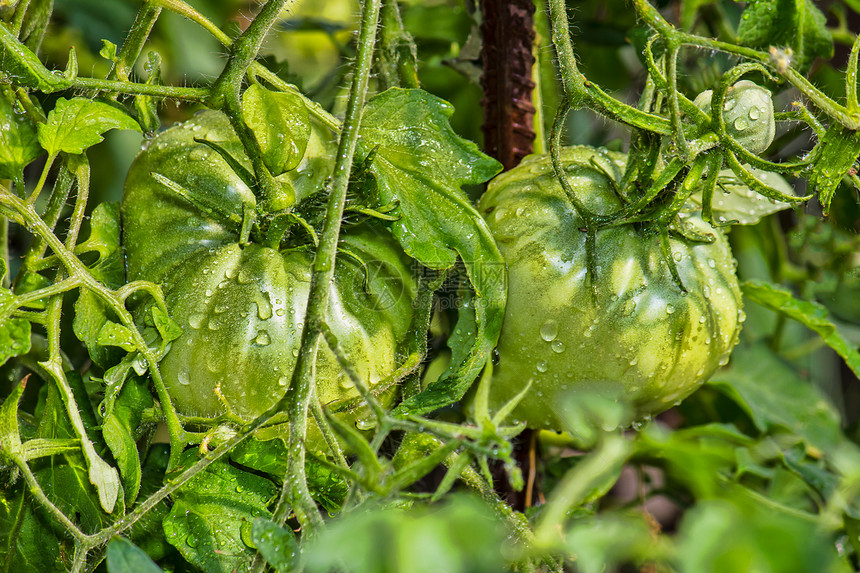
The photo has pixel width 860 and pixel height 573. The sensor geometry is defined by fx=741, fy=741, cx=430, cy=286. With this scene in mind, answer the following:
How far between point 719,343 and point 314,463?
0.92 feet

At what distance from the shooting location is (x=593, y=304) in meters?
0.46

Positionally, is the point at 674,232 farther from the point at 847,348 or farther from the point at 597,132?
the point at 597,132

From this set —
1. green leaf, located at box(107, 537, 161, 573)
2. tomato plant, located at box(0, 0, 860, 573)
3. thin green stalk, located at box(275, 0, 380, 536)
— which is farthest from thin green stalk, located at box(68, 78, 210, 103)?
green leaf, located at box(107, 537, 161, 573)

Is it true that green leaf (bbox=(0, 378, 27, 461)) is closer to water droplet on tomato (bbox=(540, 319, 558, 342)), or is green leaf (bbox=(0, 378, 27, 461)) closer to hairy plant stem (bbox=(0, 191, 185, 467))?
hairy plant stem (bbox=(0, 191, 185, 467))

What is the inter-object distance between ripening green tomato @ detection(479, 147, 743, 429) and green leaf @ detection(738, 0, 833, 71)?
197 millimetres

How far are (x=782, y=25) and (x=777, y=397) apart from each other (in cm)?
37

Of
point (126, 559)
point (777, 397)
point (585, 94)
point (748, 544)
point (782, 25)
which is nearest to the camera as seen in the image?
point (748, 544)

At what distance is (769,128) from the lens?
0.45 m

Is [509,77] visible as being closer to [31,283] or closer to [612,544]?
[31,283]

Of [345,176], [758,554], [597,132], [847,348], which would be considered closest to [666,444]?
[758,554]

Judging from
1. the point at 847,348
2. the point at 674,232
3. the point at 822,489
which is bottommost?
the point at 822,489

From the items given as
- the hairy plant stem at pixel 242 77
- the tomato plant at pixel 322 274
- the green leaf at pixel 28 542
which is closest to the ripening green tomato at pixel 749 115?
the tomato plant at pixel 322 274

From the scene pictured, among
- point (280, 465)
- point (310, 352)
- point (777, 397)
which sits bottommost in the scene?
point (777, 397)

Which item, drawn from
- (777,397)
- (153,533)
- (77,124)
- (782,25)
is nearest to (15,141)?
(77,124)
